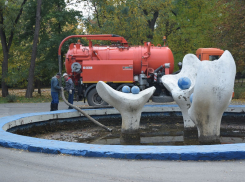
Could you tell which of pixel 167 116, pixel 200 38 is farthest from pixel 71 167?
pixel 200 38

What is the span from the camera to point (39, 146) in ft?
21.1

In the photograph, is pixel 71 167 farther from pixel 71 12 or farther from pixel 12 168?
pixel 71 12

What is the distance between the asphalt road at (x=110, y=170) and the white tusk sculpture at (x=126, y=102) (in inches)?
136

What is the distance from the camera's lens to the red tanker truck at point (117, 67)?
17734 mm

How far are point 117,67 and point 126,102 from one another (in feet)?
27.9

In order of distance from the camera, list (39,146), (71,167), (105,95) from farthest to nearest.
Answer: (105,95)
(39,146)
(71,167)

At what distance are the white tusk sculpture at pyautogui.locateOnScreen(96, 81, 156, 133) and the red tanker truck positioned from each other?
7.81 metres

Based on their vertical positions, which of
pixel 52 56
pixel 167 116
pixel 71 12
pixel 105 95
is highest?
pixel 71 12

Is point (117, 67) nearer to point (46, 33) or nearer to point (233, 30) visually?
point (233, 30)

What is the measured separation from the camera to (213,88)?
7.47m

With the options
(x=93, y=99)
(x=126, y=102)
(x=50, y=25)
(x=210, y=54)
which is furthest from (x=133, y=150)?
(x=50, y=25)

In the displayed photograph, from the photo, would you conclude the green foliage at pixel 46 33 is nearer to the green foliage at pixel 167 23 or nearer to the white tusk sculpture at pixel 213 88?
the green foliage at pixel 167 23

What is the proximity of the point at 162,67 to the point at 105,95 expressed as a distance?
29.6ft

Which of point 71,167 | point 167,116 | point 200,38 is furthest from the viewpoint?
point 200,38
